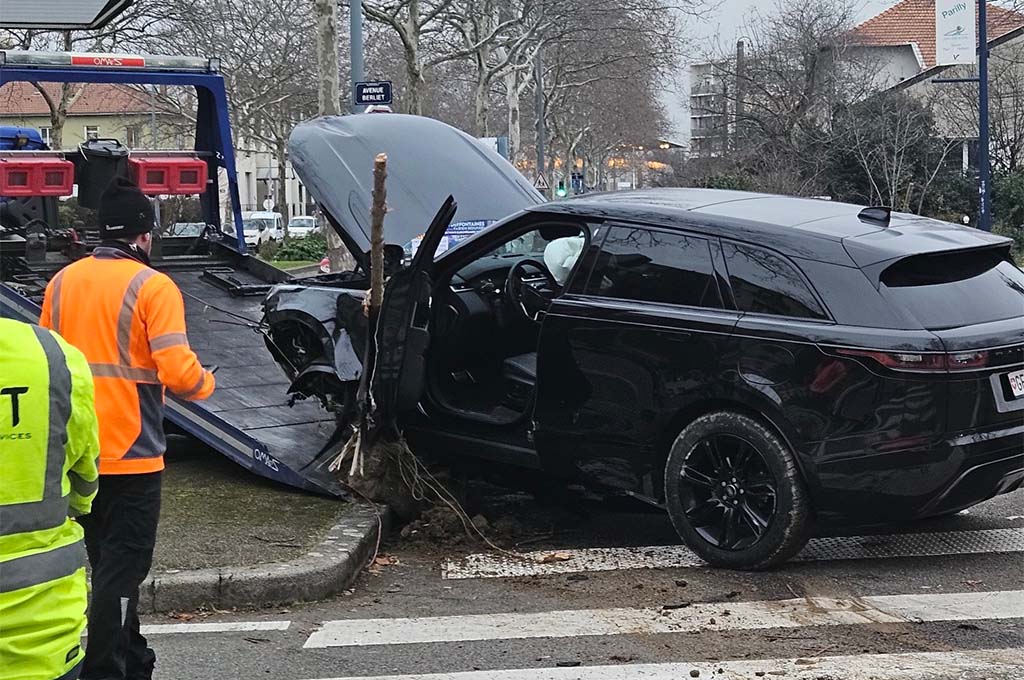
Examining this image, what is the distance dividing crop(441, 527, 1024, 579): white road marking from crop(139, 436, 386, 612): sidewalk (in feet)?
1.83

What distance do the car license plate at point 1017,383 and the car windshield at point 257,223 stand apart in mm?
44913

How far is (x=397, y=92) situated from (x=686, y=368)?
156 ft

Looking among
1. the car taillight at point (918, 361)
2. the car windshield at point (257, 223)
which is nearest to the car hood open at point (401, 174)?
the car taillight at point (918, 361)

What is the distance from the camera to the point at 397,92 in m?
51.9

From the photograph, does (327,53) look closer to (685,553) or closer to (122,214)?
(685,553)

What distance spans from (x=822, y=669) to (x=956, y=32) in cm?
2039

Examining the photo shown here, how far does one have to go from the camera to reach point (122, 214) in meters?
4.55

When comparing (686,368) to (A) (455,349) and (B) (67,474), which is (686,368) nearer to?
(A) (455,349)

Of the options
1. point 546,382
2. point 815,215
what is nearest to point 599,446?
point 546,382

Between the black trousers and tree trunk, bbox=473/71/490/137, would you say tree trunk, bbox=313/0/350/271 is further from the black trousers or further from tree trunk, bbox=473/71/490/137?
the black trousers

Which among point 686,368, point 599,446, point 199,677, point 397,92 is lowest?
point 199,677

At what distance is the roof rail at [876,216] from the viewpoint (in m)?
6.07

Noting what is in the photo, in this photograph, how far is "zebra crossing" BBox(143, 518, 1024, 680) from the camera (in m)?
4.62

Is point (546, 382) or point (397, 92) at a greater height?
point (397, 92)
